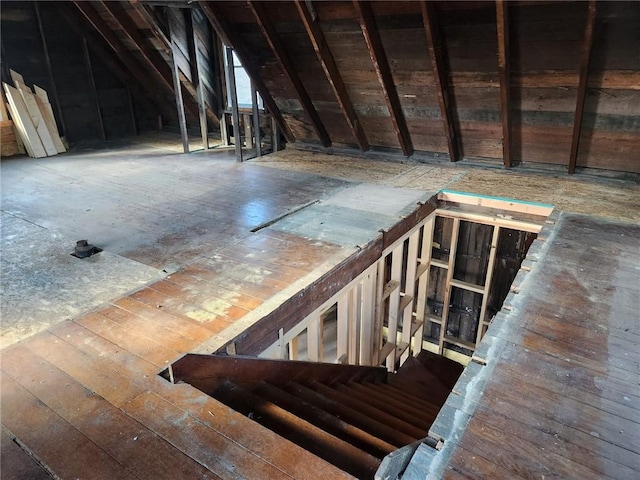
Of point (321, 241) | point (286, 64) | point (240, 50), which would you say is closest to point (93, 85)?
point (240, 50)

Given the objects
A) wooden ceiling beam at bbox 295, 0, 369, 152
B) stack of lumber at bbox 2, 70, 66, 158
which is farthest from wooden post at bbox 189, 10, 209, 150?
wooden ceiling beam at bbox 295, 0, 369, 152

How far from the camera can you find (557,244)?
3.30 meters

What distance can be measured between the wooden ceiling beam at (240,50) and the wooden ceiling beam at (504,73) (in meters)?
2.91

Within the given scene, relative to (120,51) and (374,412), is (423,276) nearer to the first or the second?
(374,412)

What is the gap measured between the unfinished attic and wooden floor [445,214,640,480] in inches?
0.5

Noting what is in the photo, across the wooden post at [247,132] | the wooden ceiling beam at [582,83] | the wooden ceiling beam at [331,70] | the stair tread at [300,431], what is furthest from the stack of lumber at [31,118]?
the wooden ceiling beam at [582,83]

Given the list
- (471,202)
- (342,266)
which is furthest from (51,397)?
(471,202)

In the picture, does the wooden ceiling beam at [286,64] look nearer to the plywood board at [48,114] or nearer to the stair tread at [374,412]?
the plywood board at [48,114]

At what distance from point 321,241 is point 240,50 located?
3.13 metres

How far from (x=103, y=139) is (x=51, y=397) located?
257 inches

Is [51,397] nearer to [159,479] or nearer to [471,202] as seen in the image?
[159,479]

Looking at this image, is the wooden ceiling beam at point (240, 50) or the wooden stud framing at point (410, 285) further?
the wooden ceiling beam at point (240, 50)

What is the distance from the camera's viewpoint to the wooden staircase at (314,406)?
179 centimetres

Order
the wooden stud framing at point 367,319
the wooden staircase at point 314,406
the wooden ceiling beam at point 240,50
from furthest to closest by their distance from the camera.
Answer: the wooden ceiling beam at point 240,50 < the wooden stud framing at point 367,319 < the wooden staircase at point 314,406
